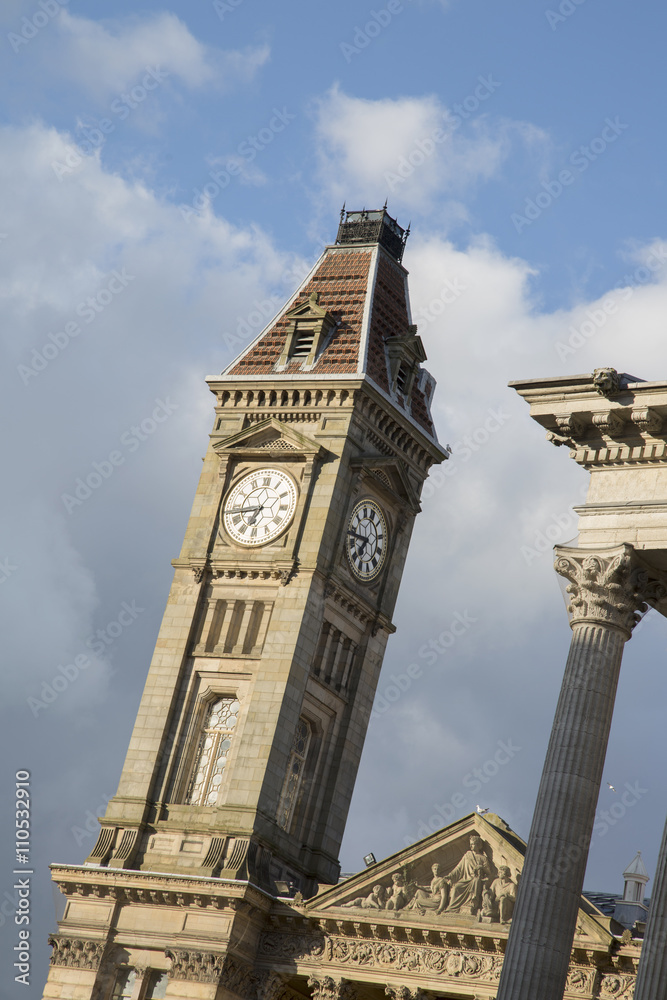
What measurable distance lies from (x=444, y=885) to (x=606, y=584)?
83.5 ft

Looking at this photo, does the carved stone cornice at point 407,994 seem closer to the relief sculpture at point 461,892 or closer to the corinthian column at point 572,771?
the relief sculpture at point 461,892

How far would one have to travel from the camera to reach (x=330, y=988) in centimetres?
4934

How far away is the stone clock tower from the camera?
51438 mm

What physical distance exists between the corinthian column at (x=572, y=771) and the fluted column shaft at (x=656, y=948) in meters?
1.20

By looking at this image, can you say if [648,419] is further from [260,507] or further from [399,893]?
[260,507]

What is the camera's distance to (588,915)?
4538cm

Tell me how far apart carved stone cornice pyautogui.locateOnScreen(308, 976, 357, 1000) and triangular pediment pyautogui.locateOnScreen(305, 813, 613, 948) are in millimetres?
1910

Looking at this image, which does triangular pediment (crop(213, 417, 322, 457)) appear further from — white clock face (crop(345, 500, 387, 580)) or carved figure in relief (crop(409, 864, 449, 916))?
carved figure in relief (crop(409, 864, 449, 916))

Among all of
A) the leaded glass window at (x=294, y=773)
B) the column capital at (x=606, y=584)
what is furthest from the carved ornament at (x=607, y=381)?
the leaded glass window at (x=294, y=773)

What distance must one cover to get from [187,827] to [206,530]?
11826 millimetres

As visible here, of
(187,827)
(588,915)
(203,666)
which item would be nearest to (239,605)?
(203,666)

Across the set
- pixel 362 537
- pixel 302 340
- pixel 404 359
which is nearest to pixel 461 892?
pixel 362 537

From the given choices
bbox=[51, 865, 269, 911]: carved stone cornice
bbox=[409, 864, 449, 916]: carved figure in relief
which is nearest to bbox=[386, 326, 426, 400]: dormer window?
bbox=[409, 864, 449, 916]: carved figure in relief

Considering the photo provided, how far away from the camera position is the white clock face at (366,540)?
191ft
